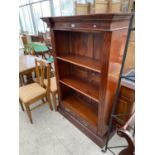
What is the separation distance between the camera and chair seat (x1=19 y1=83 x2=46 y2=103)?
1.93 meters

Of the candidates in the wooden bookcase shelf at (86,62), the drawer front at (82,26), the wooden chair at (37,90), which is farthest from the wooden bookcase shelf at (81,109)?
the drawer front at (82,26)

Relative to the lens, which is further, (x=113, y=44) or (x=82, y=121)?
(x=82, y=121)

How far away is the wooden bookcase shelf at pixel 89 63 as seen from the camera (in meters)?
1.08

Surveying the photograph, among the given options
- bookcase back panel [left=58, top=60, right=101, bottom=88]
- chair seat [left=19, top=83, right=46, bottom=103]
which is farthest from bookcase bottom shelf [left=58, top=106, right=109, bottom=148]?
bookcase back panel [left=58, top=60, right=101, bottom=88]

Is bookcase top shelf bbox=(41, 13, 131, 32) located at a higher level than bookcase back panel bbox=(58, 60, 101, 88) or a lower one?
higher

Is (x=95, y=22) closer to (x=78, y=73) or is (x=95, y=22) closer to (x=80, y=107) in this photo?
(x=78, y=73)

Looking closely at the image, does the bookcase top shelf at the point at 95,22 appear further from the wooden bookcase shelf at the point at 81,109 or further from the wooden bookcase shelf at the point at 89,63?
the wooden bookcase shelf at the point at 81,109

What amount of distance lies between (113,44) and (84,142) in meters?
1.41

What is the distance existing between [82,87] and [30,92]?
934 mm

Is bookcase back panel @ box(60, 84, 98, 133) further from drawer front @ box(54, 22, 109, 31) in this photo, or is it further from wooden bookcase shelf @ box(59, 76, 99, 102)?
drawer front @ box(54, 22, 109, 31)
